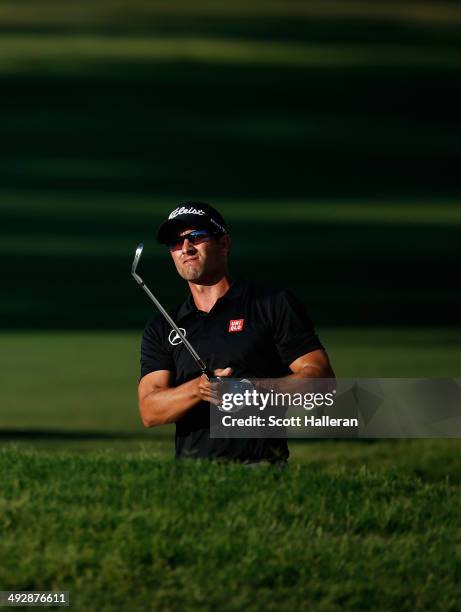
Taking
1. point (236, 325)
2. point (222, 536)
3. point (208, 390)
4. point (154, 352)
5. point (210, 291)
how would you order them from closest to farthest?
point (208, 390) → point (222, 536) → point (236, 325) → point (210, 291) → point (154, 352)

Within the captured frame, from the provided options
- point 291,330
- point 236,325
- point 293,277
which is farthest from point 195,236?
point 293,277

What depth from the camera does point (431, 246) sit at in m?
25.2

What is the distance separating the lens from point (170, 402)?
21.1 ft

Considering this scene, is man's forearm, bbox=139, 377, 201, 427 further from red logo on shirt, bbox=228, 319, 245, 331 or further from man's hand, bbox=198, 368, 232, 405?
red logo on shirt, bbox=228, 319, 245, 331

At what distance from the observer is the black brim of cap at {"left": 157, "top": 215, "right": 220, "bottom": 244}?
6.39 m

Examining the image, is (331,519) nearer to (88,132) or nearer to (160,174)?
(160,174)

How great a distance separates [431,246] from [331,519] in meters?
18.8

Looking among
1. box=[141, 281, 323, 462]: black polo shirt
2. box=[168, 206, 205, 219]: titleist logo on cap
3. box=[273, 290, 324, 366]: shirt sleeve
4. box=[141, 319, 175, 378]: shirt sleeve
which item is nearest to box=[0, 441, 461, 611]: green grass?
box=[141, 281, 323, 462]: black polo shirt

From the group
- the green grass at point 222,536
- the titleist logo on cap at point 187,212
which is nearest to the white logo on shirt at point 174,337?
the titleist logo on cap at point 187,212

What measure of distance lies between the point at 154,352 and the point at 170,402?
343mm

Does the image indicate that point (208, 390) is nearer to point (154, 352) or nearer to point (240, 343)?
point (240, 343)

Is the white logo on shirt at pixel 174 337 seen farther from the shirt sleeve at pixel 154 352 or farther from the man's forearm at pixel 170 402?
the man's forearm at pixel 170 402

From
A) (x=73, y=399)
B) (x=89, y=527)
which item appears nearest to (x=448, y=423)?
(x=89, y=527)

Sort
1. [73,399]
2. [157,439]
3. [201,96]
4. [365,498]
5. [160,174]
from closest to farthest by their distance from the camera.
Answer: [365,498], [157,439], [73,399], [160,174], [201,96]
